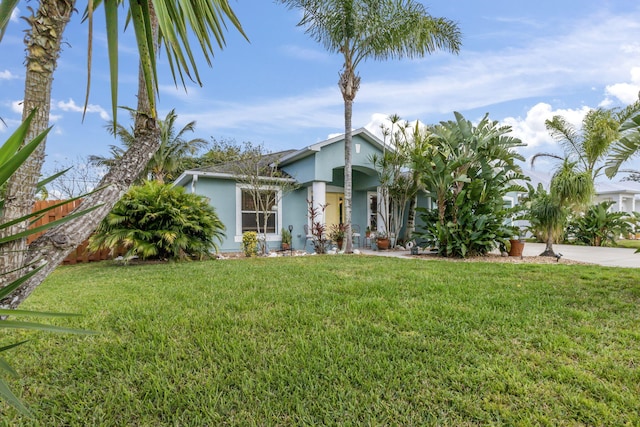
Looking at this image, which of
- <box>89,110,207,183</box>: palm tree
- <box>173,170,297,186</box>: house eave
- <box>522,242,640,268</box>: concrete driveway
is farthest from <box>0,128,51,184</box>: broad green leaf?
<box>89,110,207,183</box>: palm tree

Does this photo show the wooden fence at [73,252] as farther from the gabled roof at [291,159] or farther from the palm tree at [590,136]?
the palm tree at [590,136]

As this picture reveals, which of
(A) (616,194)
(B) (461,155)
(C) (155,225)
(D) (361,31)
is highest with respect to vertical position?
(D) (361,31)

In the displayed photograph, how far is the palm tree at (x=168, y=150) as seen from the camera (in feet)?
64.3

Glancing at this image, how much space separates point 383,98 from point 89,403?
1438 cm

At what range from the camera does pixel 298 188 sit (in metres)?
13.2

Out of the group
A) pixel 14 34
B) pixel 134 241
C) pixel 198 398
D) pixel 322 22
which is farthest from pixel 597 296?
pixel 322 22

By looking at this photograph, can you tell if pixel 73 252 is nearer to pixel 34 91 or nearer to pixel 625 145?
pixel 34 91

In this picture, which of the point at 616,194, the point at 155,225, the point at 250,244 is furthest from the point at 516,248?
the point at 616,194

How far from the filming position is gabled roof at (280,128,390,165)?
12091mm

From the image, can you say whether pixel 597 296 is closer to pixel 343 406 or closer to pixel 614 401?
pixel 614 401

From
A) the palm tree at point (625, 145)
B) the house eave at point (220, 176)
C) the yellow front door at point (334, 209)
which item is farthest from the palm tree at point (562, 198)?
the house eave at point (220, 176)

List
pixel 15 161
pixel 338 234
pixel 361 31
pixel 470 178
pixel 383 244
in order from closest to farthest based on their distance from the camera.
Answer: pixel 15 161, pixel 470 178, pixel 361 31, pixel 338 234, pixel 383 244

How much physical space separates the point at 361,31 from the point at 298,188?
603 centimetres

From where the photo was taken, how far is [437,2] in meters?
11.7
